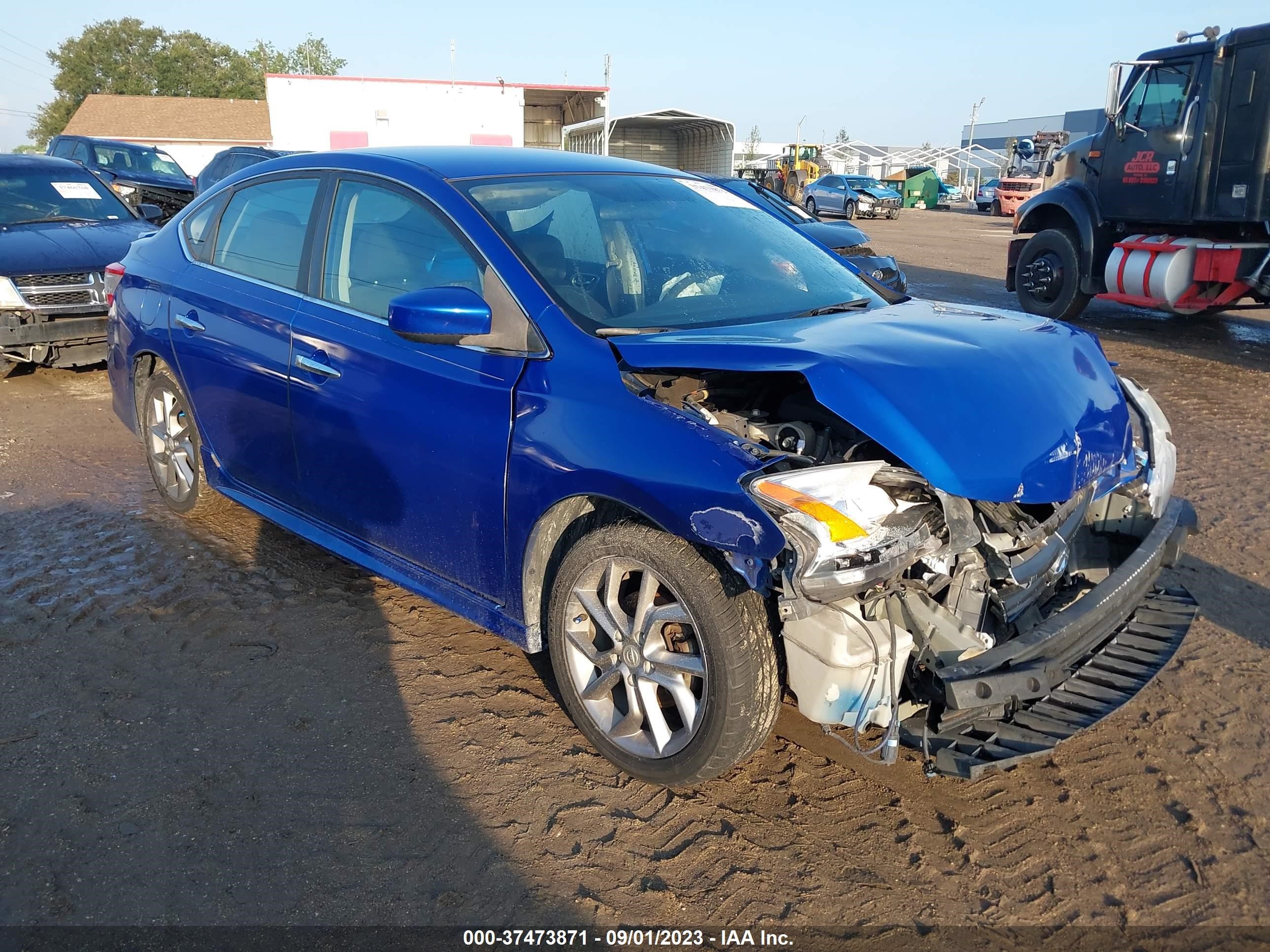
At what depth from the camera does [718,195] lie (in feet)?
13.6

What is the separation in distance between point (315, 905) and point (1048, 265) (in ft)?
36.4

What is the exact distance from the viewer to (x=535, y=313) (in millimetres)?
3064

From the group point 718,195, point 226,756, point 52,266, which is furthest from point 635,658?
point 52,266

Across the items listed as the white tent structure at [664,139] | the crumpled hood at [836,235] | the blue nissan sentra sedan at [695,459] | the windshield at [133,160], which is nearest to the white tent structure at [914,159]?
the white tent structure at [664,139]

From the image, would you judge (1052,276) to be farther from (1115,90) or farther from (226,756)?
(226,756)

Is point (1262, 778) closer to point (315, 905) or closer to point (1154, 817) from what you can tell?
point (1154, 817)

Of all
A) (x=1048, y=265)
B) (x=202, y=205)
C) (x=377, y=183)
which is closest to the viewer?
(x=377, y=183)

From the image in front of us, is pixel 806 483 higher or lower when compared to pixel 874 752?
higher

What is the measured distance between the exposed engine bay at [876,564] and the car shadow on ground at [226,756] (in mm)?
963

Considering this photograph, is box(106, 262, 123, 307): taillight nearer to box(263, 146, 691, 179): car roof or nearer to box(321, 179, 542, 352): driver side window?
box(263, 146, 691, 179): car roof

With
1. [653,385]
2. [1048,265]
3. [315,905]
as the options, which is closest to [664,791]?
[315,905]

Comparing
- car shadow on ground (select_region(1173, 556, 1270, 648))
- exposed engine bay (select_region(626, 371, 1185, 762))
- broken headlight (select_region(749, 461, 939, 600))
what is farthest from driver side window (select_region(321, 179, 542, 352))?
car shadow on ground (select_region(1173, 556, 1270, 648))

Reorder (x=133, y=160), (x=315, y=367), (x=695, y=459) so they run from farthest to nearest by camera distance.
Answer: (x=133, y=160) → (x=315, y=367) → (x=695, y=459)

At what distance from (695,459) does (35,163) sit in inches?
385
